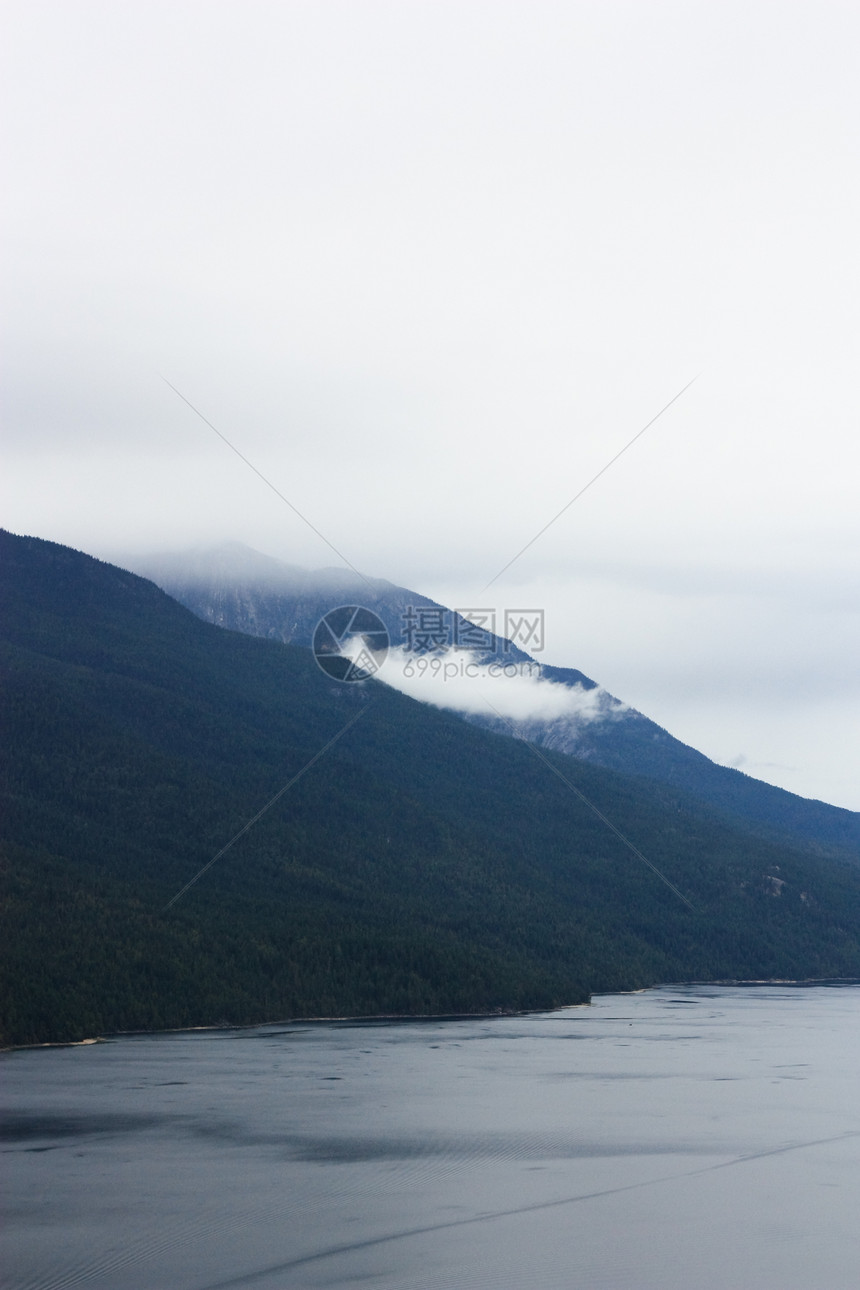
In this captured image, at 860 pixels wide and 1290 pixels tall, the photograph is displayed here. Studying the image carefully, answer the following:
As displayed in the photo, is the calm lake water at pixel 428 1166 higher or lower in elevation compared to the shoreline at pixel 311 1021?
higher

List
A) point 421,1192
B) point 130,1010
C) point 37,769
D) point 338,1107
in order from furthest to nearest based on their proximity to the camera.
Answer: point 37,769, point 130,1010, point 338,1107, point 421,1192

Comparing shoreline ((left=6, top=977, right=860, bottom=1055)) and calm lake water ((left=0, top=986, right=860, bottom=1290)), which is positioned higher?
calm lake water ((left=0, top=986, right=860, bottom=1290))

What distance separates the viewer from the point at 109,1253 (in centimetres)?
5147

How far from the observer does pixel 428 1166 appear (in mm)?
70312

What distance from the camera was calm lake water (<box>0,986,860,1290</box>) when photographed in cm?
5106

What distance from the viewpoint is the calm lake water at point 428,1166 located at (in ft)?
168

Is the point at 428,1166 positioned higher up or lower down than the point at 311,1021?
higher up

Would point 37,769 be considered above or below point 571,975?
above

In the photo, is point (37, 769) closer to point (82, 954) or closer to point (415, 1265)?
point (82, 954)

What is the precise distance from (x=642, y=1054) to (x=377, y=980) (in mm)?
43896

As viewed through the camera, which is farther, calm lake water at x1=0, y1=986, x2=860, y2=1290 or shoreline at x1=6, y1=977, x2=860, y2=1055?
shoreline at x1=6, y1=977, x2=860, y2=1055

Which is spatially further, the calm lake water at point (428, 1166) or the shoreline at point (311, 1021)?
the shoreline at point (311, 1021)

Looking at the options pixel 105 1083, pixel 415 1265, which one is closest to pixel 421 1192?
pixel 415 1265

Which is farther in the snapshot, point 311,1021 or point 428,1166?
point 311,1021
